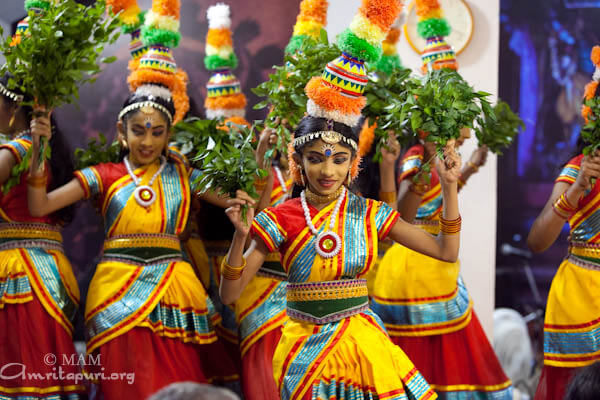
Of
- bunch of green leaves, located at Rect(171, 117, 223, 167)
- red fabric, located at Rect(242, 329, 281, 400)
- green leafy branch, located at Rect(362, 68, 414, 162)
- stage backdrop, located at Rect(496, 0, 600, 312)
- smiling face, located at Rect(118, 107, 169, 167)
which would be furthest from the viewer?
stage backdrop, located at Rect(496, 0, 600, 312)

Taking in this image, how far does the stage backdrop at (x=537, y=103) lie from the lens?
5.77 m

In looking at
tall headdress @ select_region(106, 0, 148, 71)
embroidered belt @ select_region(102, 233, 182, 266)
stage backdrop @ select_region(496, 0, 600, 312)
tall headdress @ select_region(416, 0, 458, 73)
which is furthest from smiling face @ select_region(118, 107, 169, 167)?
stage backdrop @ select_region(496, 0, 600, 312)

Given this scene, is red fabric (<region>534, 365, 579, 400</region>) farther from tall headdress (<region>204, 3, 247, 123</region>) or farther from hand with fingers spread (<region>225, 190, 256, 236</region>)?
tall headdress (<region>204, 3, 247, 123</region>)

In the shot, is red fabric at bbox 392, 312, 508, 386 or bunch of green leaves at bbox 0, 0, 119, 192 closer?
bunch of green leaves at bbox 0, 0, 119, 192

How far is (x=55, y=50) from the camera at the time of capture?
3.54 m

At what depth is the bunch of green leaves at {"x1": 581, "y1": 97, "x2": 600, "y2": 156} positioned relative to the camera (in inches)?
142

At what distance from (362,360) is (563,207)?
4.83ft

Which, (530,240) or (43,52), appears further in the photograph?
(530,240)

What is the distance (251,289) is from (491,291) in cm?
235

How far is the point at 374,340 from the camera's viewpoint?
9.66 ft

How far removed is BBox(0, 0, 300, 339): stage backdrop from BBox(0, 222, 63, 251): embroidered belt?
1.46 m

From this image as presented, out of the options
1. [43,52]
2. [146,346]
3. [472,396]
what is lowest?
[472,396]

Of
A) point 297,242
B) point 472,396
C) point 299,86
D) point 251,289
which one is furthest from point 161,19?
point 472,396

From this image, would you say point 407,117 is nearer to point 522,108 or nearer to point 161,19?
point 161,19
